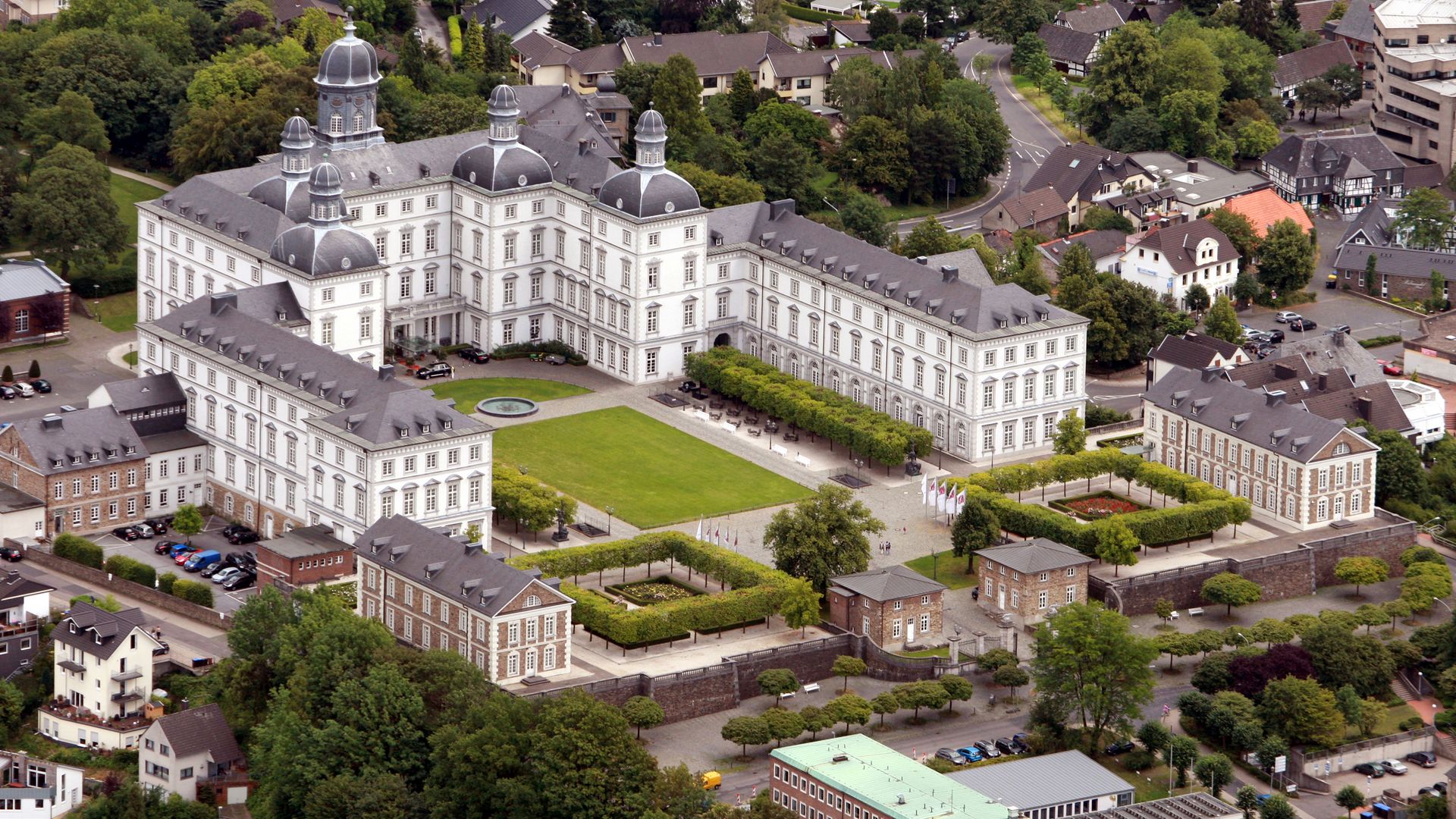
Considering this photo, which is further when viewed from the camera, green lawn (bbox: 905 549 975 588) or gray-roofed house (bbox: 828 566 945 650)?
green lawn (bbox: 905 549 975 588)

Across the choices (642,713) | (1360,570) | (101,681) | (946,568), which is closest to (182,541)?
(101,681)

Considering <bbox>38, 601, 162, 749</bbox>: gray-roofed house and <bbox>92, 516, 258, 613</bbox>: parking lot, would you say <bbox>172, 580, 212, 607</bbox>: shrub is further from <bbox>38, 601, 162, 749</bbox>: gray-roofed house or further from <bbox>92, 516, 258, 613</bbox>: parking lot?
<bbox>38, 601, 162, 749</bbox>: gray-roofed house

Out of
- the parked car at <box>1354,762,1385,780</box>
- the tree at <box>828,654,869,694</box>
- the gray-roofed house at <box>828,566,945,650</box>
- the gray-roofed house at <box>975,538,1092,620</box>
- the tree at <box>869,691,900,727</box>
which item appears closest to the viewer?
the parked car at <box>1354,762,1385,780</box>

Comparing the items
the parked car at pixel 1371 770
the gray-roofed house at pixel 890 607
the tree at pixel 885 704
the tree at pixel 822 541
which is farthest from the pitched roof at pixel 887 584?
the parked car at pixel 1371 770

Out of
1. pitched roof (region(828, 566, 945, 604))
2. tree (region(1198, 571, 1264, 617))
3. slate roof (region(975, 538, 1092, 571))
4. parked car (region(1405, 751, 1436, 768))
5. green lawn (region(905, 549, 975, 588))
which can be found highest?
slate roof (region(975, 538, 1092, 571))

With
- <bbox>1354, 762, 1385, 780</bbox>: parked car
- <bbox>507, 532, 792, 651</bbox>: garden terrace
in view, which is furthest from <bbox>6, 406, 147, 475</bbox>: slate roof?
<bbox>1354, 762, 1385, 780</bbox>: parked car

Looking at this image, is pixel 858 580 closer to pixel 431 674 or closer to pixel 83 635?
pixel 431 674
